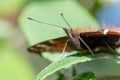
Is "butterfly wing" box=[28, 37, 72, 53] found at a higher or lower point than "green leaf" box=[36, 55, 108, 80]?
lower

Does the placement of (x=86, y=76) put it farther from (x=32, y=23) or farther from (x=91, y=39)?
(x=32, y=23)

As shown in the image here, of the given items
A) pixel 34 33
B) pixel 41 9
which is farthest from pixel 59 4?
pixel 34 33

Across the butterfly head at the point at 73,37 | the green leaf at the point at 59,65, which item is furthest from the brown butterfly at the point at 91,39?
the green leaf at the point at 59,65

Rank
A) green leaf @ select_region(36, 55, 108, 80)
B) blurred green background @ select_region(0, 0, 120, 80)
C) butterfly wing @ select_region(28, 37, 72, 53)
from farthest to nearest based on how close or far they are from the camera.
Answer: blurred green background @ select_region(0, 0, 120, 80) → butterfly wing @ select_region(28, 37, 72, 53) → green leaf @ select_region(36, 55, 108, 80)

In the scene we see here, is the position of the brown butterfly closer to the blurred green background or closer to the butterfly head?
the butterfly head

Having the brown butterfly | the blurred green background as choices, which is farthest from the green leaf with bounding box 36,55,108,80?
the blurred green background

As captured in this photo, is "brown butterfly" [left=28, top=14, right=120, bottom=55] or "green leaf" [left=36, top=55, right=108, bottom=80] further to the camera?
"brown butterfly" [left=28, top=14, right=120, bottom=55]
